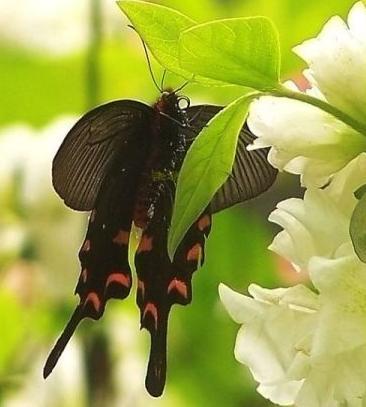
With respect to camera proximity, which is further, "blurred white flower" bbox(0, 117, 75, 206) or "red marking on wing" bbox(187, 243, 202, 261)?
"blurred white flower" bbox(0, 117, 75, 206)

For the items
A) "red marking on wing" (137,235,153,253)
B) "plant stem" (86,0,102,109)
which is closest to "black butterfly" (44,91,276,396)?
"red marking on wing" (137,235,153,253)

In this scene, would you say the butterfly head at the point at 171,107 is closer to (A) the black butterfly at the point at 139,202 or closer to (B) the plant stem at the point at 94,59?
(A) the black butterfly at the point at 139,202

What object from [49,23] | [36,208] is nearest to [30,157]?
[36,208]

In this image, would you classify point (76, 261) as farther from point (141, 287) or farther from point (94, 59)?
point (141, 287)

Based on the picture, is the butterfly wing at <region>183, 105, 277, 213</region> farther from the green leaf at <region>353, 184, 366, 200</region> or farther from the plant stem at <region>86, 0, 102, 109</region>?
the plant stem at <region>86, 0, 102, 109</region>

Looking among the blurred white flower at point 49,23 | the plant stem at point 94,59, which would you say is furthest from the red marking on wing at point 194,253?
the blurred white flower at point 49,23

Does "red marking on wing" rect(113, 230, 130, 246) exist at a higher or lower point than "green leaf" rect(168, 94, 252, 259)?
lower

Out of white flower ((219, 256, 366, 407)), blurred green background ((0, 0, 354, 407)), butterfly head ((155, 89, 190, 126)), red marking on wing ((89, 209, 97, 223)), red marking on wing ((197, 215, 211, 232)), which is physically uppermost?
butterfly head ((155, 89, 190, 126))

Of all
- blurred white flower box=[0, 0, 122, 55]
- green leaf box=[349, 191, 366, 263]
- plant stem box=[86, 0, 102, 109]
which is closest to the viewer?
green leaf box=[349, 191, 366, 263]
